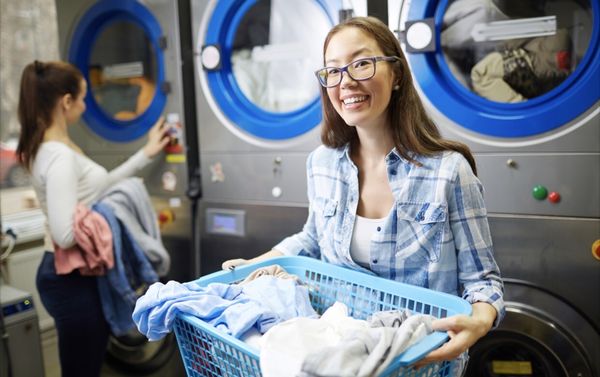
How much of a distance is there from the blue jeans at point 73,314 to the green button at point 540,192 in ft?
5.66

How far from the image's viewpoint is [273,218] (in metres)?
2.21

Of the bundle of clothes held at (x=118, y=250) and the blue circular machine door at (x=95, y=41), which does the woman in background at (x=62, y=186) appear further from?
the blue circular machine door at (x=95, y=41)

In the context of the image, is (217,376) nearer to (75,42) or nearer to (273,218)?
(273,218)

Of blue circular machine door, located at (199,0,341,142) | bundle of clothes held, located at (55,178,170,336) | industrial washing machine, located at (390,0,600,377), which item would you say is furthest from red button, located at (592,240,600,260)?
bundle of clothes held, located at (55,178,170,336)

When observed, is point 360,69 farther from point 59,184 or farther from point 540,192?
point 59,184

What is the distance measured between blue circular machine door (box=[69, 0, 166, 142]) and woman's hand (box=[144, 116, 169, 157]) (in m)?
0.06

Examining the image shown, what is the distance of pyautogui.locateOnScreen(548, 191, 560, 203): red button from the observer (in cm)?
168

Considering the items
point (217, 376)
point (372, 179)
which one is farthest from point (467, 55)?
point (217, 376)

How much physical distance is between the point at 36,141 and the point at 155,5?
2.77 feet

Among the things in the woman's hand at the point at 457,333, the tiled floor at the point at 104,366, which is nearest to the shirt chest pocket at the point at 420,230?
the woman's hand at the point at 457,333

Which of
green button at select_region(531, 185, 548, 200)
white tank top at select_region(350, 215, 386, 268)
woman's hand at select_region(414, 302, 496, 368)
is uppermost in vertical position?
green button at select_region(531, 185, 548, 200)

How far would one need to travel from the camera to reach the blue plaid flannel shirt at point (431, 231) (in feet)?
3.90

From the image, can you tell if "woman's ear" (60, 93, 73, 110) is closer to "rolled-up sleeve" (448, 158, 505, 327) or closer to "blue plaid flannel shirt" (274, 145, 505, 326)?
"blue plaid flannel shirt" (274, 145, 505, 326)

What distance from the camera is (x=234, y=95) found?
7.55ft
